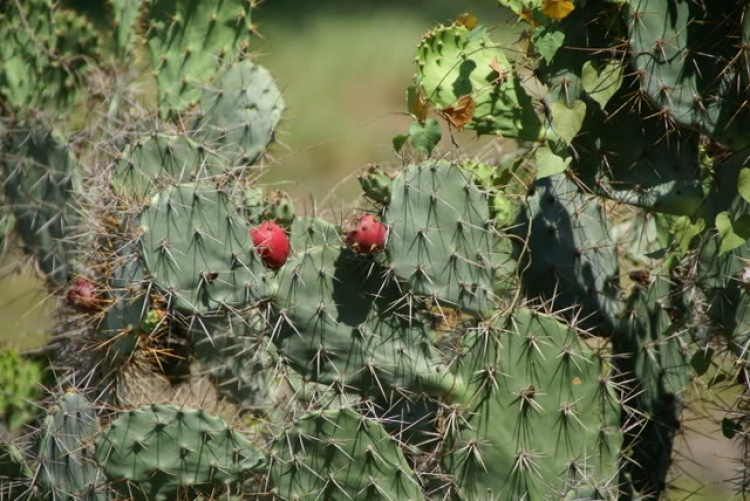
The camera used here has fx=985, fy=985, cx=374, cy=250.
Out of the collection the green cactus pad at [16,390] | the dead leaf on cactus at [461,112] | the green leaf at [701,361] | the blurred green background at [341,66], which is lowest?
the blurred green background at [341,66]

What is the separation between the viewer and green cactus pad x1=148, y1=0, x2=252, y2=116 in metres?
2.50

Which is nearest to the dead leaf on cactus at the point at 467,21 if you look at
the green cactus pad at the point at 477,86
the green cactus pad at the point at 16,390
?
the green cactus pad at the point at 477,86

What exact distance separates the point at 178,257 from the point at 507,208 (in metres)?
0.68

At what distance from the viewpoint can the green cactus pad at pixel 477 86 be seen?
6.36 ft

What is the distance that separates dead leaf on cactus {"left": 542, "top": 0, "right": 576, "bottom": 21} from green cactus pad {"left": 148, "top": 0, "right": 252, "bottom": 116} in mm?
991

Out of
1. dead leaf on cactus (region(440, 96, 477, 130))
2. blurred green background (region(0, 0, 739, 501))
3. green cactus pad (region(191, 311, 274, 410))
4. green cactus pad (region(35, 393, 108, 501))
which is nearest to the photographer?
dead leaf on cactus (region(440, 96, 477, 130))

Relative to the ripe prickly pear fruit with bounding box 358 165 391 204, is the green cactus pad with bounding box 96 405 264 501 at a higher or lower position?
lower

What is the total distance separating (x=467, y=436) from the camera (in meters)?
1.83

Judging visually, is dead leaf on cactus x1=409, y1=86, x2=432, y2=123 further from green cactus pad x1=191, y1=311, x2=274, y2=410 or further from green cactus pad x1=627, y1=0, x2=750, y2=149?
green cactus pad x1=191, y1=311, x2=274, y2=410

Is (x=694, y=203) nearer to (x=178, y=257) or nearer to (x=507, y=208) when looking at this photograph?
(x=507, y=208)

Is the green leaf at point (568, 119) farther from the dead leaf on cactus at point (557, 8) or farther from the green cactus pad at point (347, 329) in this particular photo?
the green cactus pad at point (347, 329)

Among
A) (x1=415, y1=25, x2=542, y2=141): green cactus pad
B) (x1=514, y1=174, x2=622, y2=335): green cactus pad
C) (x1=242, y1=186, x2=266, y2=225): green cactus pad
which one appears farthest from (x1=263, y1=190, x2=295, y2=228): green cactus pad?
(x1=514, y1=174, x2=622, y2=335): green cactus pad

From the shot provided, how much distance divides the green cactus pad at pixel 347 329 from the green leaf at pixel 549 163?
0.36 meters

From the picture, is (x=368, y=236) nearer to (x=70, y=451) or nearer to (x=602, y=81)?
(x=602, y=81)
